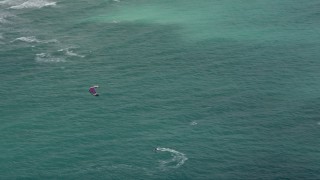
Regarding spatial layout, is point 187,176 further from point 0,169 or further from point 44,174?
point 0,169

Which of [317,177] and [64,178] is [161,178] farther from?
[317,177]

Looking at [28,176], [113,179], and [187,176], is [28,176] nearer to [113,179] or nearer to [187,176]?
[113,179]

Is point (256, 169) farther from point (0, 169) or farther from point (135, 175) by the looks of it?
point (0, 169)

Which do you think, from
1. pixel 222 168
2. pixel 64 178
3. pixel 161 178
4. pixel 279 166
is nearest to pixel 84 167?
pixel 64 178

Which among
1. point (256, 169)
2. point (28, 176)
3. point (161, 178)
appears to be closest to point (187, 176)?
point (161, 178)

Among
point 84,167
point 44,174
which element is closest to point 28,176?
point 44,174
